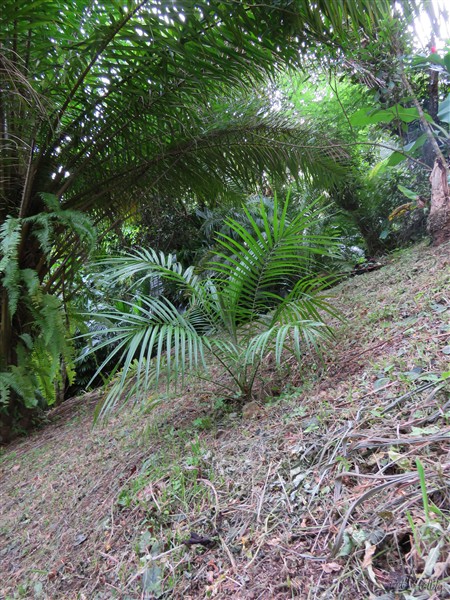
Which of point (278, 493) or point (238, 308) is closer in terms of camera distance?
point (278, 493)

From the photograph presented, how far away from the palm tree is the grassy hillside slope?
1214 mm

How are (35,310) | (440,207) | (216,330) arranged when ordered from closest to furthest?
(216,330)
(35,310)
(440,207)

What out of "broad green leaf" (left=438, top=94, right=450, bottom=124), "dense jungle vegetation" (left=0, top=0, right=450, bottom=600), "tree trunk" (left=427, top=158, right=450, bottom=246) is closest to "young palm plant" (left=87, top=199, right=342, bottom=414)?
"dense jungle vegetation" (left=0, top=0, right=450, bottom=600)

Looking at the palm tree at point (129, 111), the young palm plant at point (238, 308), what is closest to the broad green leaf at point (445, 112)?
the palm tree at point (129, 111)

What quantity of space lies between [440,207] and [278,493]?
2.98m

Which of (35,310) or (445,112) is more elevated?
(445,112)

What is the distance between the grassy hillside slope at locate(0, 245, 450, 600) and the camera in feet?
2.74

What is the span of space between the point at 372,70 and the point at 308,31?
1.57 metres

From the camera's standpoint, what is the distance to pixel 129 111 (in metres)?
2.68

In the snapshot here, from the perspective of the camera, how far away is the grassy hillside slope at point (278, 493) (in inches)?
32.8

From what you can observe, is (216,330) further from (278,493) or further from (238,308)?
(278,493)

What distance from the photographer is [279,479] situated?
3.84 ft

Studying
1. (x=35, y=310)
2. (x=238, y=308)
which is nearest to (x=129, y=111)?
(x=35, y=310)

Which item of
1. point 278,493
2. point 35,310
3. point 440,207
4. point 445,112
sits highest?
point 445,112
